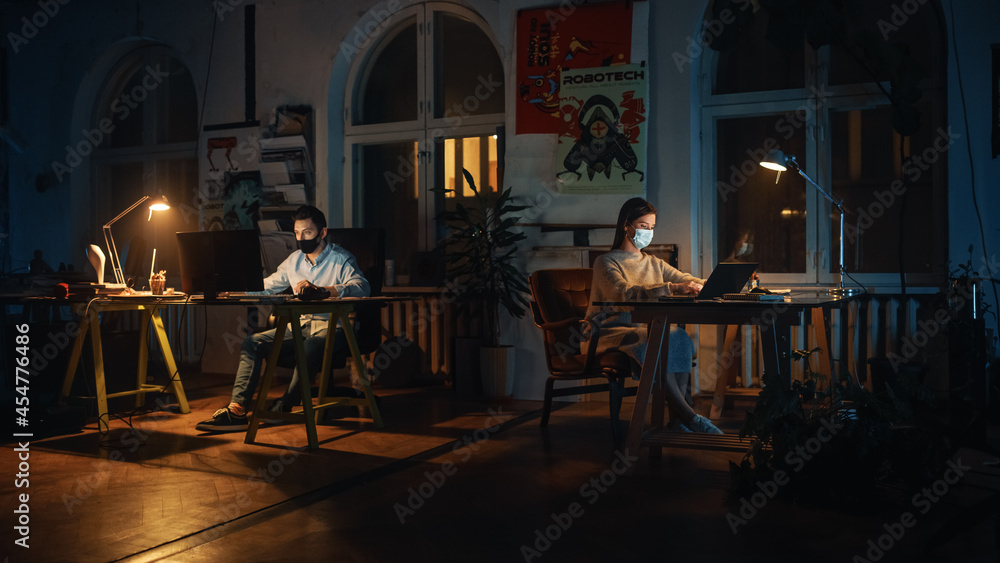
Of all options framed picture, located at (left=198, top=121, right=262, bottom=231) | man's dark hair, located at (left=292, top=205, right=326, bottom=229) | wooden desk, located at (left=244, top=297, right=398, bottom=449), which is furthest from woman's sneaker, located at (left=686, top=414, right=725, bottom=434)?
framed picture, located at (left=198, top=121, right=262, bottom=231)

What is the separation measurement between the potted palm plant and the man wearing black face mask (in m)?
0.96

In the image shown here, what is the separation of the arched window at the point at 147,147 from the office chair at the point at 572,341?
4.07 metres

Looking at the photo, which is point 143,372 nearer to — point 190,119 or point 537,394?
point 537,394

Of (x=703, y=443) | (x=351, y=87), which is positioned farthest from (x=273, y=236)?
(x=703, y=443)

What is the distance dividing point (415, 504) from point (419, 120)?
13.1 feet

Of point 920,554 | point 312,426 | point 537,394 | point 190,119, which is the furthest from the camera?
point 190,119

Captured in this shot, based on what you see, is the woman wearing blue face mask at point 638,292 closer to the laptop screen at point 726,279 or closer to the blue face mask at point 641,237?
the blue face mask at point 641,237

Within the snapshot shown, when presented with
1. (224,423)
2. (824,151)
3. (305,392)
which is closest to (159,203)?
(224,423)

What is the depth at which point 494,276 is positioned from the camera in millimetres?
5371

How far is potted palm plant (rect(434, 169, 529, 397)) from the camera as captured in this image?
5.33 m

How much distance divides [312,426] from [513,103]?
2684 millimetres

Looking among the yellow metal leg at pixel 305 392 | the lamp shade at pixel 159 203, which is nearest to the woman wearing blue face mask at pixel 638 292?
the yellow metal leg at pixel 305 392

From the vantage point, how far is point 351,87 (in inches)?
255

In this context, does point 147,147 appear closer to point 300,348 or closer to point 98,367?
point 98,367
